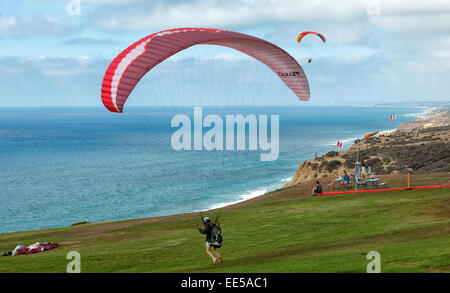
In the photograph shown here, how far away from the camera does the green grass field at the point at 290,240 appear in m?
15.1

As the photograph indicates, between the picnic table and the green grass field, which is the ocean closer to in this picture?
the picnic table

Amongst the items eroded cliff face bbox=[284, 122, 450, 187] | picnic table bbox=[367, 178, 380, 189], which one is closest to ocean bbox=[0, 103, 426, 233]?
eroded cliff face bbox=[284, 122, 450, 187]

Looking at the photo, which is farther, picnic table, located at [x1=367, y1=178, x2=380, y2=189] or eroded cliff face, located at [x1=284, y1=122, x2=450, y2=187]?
eroded cliff face, located at [x1=284, y1=122, x2=450, y2=187]

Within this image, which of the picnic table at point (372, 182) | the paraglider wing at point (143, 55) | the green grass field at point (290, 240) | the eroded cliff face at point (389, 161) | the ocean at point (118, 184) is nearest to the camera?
the green grass field at point (290, 240)

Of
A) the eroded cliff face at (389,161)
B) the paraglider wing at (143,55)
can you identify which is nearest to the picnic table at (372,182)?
the eroded cliff face at (389,161)

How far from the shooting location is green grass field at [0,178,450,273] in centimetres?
1505

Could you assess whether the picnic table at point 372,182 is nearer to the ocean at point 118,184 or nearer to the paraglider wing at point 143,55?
the paraglider wing at point 143,55

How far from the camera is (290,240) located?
20.3 meters

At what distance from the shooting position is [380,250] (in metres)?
15.9

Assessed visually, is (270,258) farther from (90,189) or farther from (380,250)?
(90,189)

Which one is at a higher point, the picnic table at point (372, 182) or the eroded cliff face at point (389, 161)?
the eroded cliff face at point (389, 161)

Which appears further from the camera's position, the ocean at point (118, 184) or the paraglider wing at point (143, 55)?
the ocean at point (118, 184)

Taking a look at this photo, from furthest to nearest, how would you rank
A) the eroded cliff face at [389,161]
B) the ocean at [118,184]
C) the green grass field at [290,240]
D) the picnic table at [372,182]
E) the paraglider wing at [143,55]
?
the ocean at [118,184]
the eroded cliff face at [389,161]
the picnic table at [372,182]
the paraglider wing at [143,55]
the green grass field at [290,240]

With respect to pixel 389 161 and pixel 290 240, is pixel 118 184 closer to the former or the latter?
pixel 389 161
